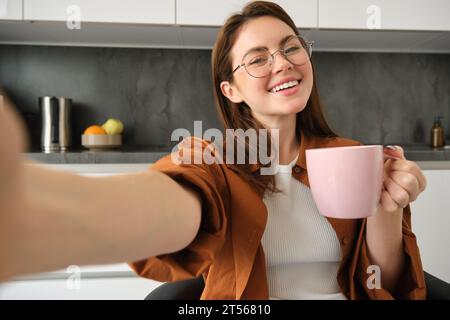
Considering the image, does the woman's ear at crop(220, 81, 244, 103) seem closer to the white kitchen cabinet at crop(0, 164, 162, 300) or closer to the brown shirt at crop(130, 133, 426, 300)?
the brown shirt at crop(130, 133, 426, 300)

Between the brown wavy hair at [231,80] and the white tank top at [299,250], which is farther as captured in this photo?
the brown wavy hair at [231,80]

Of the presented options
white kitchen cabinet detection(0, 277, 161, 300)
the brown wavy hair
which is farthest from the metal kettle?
the brown wavy hair

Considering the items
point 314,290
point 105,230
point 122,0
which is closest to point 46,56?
point 122,0

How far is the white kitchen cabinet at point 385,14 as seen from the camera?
202cm

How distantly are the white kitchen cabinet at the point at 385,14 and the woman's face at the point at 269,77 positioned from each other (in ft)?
4.21

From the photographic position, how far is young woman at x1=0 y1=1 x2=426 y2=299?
0.23 metres

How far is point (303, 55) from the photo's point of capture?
84 centimetres

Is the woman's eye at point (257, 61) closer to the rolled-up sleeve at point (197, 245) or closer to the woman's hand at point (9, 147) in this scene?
the rolled-up sleeve at point (197, 245)

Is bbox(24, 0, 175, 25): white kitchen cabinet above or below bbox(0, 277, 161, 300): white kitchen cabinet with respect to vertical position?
above

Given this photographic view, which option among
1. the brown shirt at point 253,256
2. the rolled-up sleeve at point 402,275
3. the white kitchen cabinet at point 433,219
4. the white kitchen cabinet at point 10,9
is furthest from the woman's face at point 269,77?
the white kitchen cabinet at point 10,9

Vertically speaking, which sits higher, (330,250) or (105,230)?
(105,230)

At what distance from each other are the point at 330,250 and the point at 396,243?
12cm
